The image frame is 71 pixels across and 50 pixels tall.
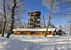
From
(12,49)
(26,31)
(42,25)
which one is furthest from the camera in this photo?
(42,25)

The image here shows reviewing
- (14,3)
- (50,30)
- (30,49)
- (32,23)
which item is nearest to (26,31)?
(32,23)

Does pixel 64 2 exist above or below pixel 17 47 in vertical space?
above

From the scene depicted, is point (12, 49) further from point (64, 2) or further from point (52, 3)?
point (52, 3)

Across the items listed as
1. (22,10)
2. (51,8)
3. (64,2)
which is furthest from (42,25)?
(64,2)

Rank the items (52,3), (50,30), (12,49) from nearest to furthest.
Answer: (12,49), (52,3), (50,30)

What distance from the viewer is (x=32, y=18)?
235ft

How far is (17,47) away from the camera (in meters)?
10.4

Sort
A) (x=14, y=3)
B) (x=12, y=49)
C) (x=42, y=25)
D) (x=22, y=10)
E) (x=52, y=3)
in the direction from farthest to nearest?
(x=42, y=25) → (x=52, y=3) → (x=22, y=10) → (x=14, y=3) → (x=12, y=49)

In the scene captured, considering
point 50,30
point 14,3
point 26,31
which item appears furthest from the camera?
point 26,31

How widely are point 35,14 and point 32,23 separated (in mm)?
3758

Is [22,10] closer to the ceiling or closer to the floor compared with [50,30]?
closer to the ceiling

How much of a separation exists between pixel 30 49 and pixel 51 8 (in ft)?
96.5

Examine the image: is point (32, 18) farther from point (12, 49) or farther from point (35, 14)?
point (12, 49)

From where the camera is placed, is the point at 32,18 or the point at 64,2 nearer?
the point at 64,2
